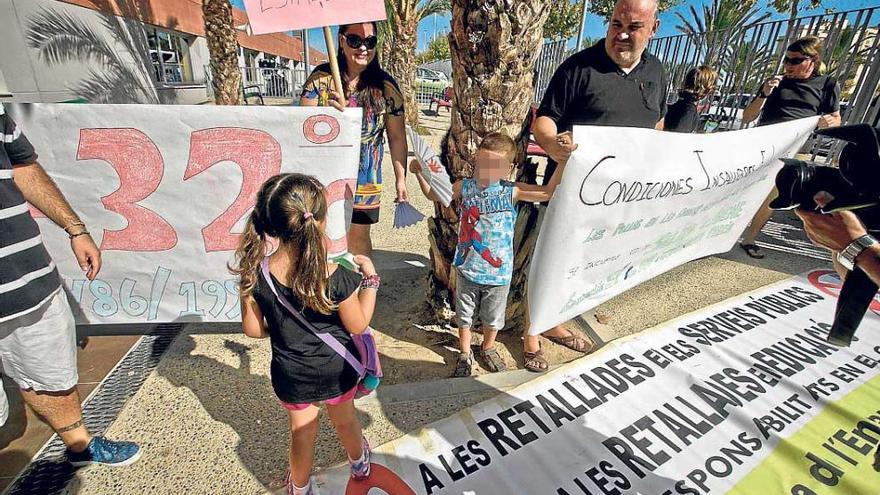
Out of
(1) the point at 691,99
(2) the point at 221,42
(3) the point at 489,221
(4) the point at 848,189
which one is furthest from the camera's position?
(2) the point at 221,42

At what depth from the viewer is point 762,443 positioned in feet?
7.41

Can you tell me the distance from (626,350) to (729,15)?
77.5ft

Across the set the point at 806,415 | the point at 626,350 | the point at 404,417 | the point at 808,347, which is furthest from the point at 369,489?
the point at 808,347

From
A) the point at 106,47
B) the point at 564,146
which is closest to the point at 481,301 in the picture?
the point at 564,146

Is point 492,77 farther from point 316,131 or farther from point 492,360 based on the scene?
point 492,360

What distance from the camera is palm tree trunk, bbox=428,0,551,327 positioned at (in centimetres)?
257

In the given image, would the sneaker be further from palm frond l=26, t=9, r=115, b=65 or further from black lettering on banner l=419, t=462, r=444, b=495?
palm frond l=26, t=9, r=115, b=65

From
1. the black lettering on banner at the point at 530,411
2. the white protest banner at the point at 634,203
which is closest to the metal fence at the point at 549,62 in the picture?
the white protest banner at the point at 634,203

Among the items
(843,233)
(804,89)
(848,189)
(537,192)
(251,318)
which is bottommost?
(251,318)

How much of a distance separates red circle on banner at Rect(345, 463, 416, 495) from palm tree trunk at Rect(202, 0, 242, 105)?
1025 centimetres

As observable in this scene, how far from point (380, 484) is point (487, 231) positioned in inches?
55.5

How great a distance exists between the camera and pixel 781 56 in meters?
6.76

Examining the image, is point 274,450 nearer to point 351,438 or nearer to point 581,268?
point 351,438

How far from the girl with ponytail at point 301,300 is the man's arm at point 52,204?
40.5 inches
